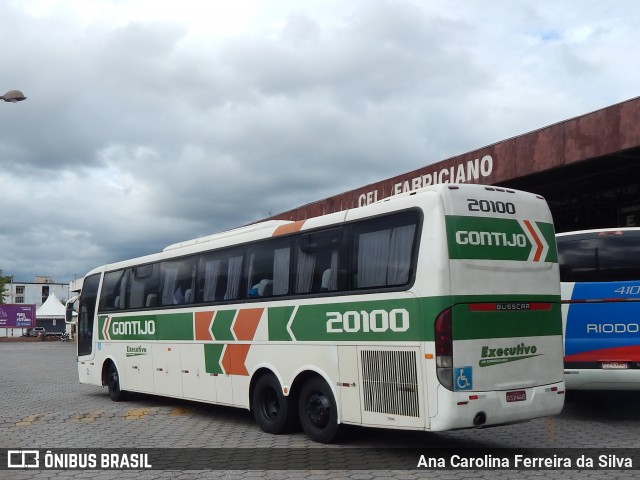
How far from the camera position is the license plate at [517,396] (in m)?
8.38

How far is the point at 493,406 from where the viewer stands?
8195 mm

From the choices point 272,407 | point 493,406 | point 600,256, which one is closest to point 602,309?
point 600,256

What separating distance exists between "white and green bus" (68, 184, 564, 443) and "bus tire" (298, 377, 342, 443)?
2 cm

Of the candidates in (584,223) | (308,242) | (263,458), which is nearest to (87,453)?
(263,458)

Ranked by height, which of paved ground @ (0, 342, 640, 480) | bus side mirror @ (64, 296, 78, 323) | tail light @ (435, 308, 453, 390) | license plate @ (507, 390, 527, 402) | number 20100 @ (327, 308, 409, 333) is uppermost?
bus side mirror @ (64, 296, 78, 323)

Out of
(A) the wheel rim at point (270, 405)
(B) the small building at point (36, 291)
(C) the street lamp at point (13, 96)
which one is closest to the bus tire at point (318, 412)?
(A) the wheel rim at point (270, 405)

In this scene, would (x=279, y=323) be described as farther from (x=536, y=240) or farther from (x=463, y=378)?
(x=536, y=240)

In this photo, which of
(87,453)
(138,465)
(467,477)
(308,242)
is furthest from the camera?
(308,242)

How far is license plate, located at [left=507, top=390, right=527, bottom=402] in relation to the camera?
27.5ft

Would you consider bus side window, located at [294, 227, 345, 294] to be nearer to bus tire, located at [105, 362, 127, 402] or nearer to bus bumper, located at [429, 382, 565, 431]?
bus bumper, located at [429, 382, 565, 431]

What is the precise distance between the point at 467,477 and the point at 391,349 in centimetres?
162

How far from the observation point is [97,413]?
Result: 44.8 feet

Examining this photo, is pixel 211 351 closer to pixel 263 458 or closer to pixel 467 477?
pixel 263 458

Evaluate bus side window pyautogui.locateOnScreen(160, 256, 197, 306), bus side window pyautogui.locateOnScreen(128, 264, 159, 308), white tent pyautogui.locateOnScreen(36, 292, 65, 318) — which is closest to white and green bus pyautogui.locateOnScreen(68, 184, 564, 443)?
bus side window pyautogui.locateOnScreen(160, 256, 197, 306)
